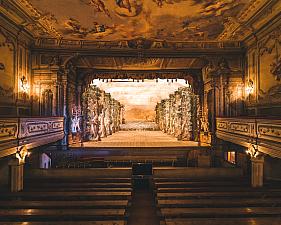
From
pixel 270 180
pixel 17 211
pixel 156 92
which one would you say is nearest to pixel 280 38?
pixel 270 180

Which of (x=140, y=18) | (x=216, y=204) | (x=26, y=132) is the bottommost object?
(x=216, y=204)

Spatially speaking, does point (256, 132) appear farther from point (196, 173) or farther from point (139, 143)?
point (139, 143)

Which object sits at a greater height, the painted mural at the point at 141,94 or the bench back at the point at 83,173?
the painted mural at the point at 141,94

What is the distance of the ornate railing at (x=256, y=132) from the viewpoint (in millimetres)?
6242

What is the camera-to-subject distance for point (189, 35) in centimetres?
998

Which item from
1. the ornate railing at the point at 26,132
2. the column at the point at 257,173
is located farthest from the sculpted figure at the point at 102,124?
the column at the point at 257,173

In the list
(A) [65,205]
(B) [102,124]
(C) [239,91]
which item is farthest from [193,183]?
(B) [102,124]

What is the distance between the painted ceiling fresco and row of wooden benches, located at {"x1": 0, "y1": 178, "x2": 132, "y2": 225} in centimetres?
570

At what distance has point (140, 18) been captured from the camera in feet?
27.6

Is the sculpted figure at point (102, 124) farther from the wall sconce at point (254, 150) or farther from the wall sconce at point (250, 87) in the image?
the wall sconce at point (254, 150)

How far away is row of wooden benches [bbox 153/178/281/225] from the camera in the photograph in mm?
4605

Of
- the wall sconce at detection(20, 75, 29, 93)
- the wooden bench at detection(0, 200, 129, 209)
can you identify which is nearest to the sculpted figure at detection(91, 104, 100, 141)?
the wall sconce at detection(20, 75, 29, 93)

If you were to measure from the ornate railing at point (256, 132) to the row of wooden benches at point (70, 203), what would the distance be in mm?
4196

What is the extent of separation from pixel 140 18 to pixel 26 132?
555 cm
